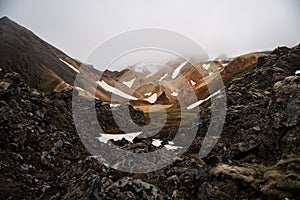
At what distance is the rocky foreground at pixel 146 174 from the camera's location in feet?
70.0

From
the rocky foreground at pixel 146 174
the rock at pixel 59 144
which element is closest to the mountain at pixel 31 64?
the rocky foreground at pixel 146 174

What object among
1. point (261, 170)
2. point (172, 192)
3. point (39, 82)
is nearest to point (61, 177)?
point (172, 192)

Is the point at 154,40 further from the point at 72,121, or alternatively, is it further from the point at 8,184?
the point at 8,184

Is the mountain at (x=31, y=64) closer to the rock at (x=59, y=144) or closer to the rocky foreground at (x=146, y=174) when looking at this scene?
the rocky foreground at (x=146, y=174)

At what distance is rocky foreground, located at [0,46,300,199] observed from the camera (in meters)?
21.3

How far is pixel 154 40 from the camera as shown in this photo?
39500 mm

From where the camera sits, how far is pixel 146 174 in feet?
87.0

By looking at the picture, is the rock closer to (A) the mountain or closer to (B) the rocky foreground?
(B) the rocky foreground

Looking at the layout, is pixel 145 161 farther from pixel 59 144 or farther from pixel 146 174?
pixel 59 144

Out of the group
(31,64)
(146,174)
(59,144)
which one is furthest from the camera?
(31,64)

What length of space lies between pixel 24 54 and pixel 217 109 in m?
150

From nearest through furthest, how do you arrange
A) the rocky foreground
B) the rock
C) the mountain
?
1. the rocky foreground
2. the rock
3. the mountain

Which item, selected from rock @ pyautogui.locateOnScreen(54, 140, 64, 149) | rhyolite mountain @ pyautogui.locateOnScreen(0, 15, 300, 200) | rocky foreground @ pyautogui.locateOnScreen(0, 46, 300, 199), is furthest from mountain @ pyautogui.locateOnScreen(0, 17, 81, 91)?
rock @ pyautogui.locateOnScreen(54, 140, 64, 149)

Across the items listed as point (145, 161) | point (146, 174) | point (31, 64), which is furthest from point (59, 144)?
point (31, 64)
